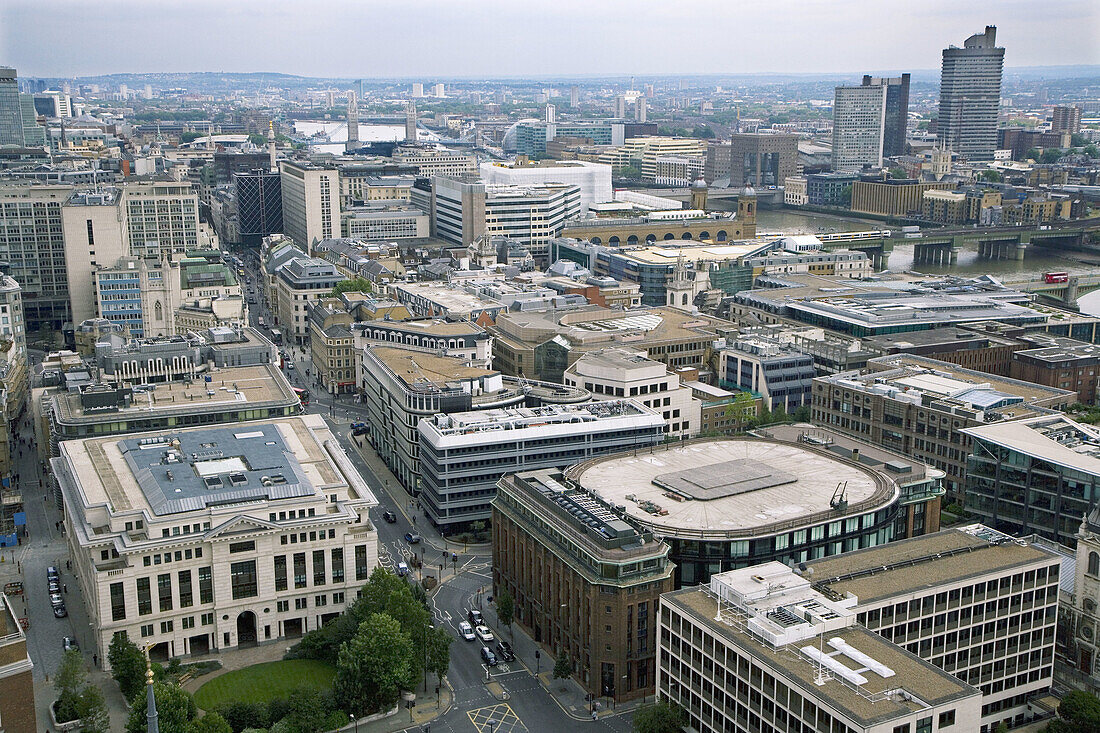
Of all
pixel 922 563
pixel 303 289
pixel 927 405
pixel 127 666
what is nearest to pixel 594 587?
pixel 922 563

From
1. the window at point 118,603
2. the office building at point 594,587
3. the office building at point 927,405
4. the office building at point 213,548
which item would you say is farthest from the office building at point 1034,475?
the window at point 118,603

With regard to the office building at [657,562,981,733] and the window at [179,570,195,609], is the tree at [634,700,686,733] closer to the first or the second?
the office building at [657,562,981,733]

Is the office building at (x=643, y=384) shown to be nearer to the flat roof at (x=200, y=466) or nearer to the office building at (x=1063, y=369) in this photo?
the flat roof at (x=200, y=466)

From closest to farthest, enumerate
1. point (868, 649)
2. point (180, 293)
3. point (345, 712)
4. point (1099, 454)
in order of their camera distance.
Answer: point (868, 649)
point (345, 712)
point (1099, 454)
point (180, 293)

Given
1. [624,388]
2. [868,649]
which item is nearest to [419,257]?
[624,388]

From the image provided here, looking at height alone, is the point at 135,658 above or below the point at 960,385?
below

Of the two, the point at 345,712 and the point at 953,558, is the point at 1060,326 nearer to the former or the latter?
the point at 953,558

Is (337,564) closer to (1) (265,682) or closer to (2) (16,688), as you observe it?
(1) (265,682)
